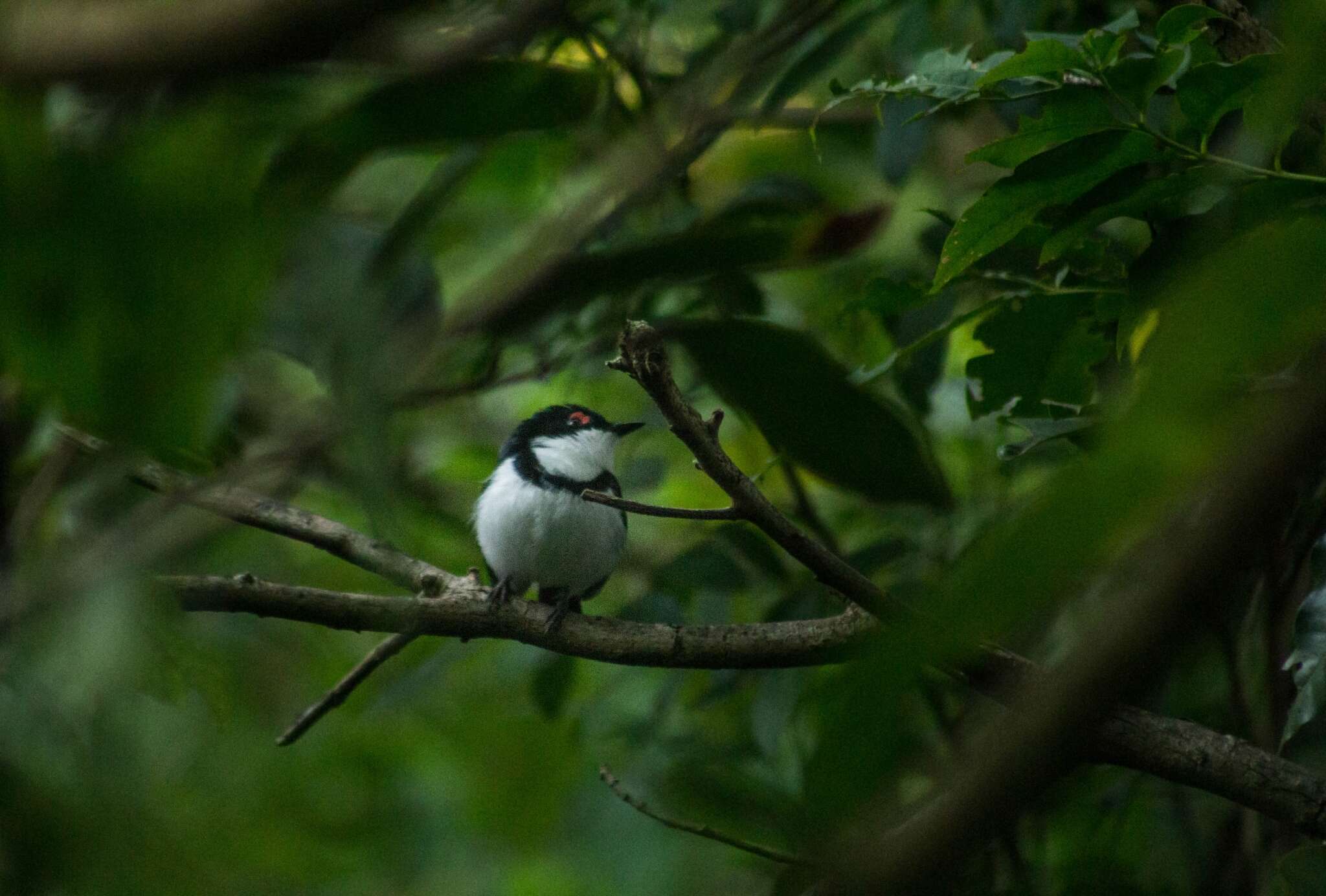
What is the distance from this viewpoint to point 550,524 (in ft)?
13.8

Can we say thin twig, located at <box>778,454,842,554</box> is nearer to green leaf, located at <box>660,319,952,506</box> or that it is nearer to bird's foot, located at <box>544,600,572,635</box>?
bird's foot, located at <box>544,600,572,635</box>

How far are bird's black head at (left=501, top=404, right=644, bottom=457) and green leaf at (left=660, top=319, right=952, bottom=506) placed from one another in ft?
9.37

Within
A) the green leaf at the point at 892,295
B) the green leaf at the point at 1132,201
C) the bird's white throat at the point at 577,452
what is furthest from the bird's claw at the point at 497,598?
the bird's white throat at the point at 577,452

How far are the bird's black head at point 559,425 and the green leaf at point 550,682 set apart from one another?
1.21m

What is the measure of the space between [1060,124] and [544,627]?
5.15 ft

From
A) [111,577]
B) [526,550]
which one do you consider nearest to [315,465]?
[111,577]

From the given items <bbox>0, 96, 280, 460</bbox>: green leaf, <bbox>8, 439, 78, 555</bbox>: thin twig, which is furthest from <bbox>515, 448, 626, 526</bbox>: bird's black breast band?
<bbox>0, 96, 280, 460</bbox>: green leaf

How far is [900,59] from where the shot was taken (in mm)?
3043

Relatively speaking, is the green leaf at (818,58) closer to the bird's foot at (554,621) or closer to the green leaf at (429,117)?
the bird's foot at (554,621)

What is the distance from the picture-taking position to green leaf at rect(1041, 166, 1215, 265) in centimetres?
184

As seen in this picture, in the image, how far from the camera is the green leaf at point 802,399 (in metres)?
1.16

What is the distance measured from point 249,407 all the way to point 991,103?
1.58 meters

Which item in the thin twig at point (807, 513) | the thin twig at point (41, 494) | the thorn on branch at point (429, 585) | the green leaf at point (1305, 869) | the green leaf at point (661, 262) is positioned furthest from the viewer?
the thin twig at point (807, 513)

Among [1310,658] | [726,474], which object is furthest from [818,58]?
[1310,658]
